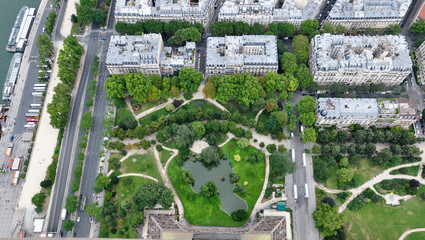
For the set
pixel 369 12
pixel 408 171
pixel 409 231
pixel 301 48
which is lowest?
pixel 409 231

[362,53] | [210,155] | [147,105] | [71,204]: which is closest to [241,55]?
[210,155]

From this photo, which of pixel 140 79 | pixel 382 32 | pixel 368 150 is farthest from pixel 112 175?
pixel 382 32

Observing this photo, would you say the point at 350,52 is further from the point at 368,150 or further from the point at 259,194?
the point at 259,194

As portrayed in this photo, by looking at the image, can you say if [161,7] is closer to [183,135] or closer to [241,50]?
[241,50]

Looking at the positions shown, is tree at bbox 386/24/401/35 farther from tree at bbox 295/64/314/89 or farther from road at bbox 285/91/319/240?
road at bbox 285/91/319/240

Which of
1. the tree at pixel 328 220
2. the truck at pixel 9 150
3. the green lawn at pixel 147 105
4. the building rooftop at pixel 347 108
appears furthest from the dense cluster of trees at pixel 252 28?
the truck at pixel 9 150

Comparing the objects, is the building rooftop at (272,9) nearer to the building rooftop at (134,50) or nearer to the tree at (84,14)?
the building rooftop at (134,50)
